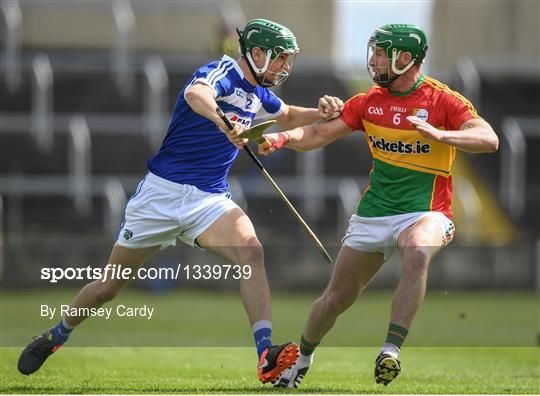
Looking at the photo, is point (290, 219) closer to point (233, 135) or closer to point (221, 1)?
point (221, 1)

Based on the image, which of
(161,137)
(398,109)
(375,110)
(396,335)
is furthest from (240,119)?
(161,137)

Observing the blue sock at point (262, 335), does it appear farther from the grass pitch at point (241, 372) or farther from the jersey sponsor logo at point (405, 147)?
the jersey sponsor logo at point (405, 147)

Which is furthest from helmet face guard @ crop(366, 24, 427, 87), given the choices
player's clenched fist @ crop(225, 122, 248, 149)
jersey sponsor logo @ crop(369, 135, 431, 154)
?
player's clenched fist @ crop(225, 122, 248, 149)

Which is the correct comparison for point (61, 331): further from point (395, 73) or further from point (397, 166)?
point (395, 73)

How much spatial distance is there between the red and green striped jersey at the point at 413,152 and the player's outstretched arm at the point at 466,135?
6.3 inches

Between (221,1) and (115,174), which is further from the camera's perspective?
(221,1)

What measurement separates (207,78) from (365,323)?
8344 mm

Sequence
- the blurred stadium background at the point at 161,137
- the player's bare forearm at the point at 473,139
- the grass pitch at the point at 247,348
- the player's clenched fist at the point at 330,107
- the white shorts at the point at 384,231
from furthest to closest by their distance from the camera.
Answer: the blurred stadium background at the point at 161,137, the player's clenched fist at the point at 330,107, the grass pitch at the point at 247,348, the white shorts at the point at 384,231, the player's bare forearm at the point at 473,139

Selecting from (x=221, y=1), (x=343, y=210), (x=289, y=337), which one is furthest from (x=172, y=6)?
(x=289, y=337)

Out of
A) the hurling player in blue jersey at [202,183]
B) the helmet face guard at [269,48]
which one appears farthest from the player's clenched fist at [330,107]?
the helmet face guard at [269,48]

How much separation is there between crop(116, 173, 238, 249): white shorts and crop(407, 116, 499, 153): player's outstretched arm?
4.89 feet

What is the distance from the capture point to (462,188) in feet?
72.6

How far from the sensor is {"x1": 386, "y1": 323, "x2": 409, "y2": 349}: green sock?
8.03 metres

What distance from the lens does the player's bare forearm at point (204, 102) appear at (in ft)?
27.0
